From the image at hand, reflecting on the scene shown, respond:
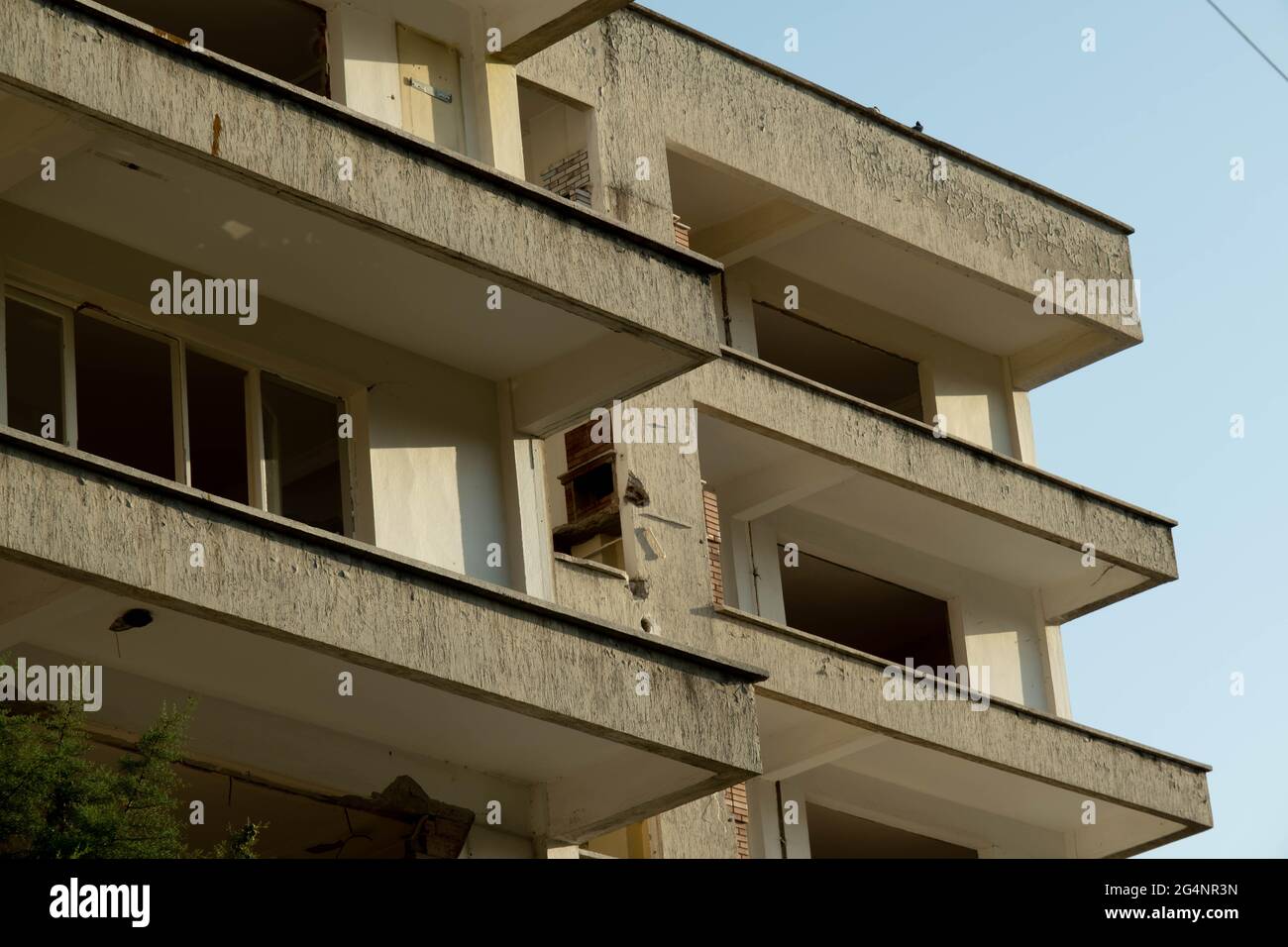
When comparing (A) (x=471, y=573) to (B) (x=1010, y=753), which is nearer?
(A) (x=471, y=573)

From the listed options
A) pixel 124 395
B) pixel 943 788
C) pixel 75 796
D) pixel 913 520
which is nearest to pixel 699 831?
pixel 943 788

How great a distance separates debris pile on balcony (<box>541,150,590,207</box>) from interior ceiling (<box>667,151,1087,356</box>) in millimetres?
1550

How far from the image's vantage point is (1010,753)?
24594mm

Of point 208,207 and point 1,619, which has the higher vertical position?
point 208,207

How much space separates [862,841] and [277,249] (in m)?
10.8

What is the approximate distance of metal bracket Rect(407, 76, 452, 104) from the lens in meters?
19.6

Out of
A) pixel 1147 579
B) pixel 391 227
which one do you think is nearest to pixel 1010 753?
pixel 1147 579

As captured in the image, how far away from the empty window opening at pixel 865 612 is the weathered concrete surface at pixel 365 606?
7.20 meters

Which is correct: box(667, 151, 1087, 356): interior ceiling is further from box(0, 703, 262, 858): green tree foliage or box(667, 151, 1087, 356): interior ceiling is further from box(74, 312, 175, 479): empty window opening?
box(0, 703, 262, 858): green tree foliage

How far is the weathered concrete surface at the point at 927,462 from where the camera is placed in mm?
23766

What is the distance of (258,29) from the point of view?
64.3 ft
